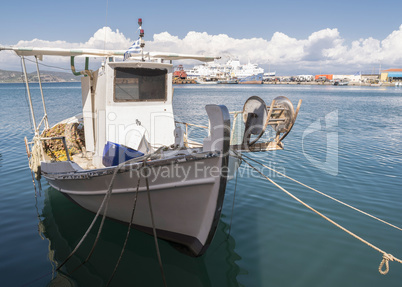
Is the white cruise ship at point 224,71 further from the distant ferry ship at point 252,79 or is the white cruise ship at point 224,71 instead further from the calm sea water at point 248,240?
the calm sea water at point 248,240

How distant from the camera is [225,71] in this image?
521 feet

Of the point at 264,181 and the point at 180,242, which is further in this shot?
the point at 264,181

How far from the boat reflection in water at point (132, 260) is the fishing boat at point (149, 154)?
18.9 inches

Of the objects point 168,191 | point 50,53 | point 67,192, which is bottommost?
point 67,192

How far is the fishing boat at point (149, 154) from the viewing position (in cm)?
446

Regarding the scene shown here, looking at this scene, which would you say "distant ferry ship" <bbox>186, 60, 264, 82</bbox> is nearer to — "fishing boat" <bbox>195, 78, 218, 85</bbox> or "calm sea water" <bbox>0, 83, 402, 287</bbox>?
"fishing boat" <bbox>195, 78, 218, 85</bbox>

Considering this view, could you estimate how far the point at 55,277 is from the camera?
5.09 metres

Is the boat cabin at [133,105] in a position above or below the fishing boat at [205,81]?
below

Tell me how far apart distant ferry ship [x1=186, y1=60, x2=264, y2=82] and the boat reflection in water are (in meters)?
146

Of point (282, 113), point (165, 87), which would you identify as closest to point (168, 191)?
point (282, 113)

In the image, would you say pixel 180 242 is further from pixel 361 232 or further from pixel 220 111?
pixel 361 232

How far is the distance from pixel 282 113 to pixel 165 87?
10.9 ft

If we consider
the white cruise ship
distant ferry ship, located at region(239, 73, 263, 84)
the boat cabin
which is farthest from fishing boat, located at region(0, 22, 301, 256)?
distant ferry ship, located at region(239, 73, 263, 84)

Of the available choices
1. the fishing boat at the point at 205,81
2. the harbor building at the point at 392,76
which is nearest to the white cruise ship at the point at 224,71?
the fishing boat at the point at 205,81
